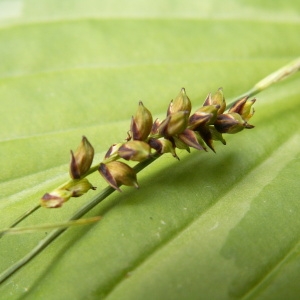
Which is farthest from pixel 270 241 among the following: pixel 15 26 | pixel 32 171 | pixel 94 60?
pixel 15 26

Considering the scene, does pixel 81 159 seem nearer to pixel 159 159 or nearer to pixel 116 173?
pixel 116 173

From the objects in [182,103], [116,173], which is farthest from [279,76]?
[116,173]

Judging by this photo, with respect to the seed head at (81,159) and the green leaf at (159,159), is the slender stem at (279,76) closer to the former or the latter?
the green leaf at (159,159)

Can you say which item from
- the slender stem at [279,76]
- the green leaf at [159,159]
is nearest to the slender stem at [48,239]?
the green leaf at [159,159]

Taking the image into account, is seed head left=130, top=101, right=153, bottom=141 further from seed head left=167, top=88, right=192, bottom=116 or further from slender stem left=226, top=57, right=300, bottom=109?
slender stem left=226, top=57, right=300, bottom=109

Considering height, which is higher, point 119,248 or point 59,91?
point 59,91

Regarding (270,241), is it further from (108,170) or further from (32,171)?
(32,171)
